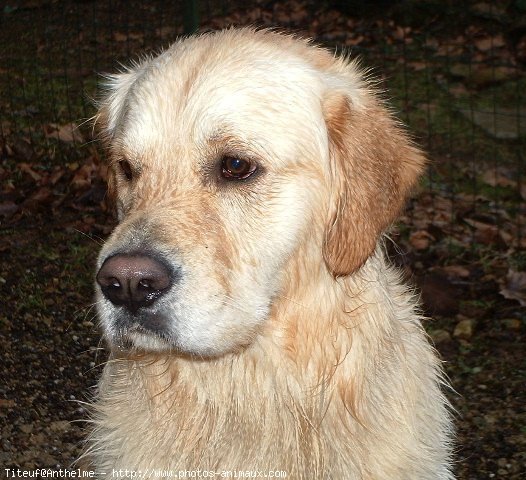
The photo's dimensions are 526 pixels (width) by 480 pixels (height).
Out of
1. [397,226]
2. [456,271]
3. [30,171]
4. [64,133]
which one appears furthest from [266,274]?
[64,133]

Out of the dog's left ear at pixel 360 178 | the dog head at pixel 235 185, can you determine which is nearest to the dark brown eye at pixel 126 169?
the dog head at pixel 235 185

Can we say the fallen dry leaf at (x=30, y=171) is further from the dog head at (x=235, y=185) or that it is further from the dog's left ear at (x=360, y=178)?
the dog's left ear at (x=360, y=178)

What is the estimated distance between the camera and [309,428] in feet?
12.2

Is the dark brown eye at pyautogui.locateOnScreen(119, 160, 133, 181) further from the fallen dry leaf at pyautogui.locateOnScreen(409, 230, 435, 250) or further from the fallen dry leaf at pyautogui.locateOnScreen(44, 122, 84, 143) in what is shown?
the fallen dry leaf at pyautogui.locateOnScreen(44, 122, 84, 143)

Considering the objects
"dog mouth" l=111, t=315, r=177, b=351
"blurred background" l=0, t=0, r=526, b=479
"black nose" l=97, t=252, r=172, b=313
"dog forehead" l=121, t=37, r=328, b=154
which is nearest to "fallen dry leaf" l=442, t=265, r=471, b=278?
"blurred background" l=0, t=0, r=526, b=479

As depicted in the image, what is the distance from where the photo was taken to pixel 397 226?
283 inches

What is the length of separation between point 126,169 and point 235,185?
558 millimetres

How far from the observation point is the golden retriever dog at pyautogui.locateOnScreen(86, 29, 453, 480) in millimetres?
3430

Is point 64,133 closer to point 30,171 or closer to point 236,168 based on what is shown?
point 30,171

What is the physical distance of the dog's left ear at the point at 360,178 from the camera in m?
3.59

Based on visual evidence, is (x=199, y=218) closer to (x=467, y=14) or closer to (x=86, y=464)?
(x=86, y=464)

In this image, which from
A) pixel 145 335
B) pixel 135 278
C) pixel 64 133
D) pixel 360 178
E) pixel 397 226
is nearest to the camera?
pixel 135 278

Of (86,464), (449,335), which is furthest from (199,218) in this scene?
(449,335)

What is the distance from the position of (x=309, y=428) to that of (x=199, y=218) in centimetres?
101
